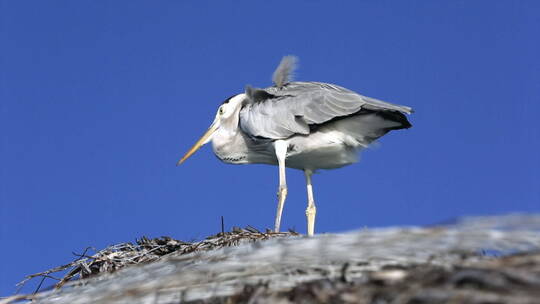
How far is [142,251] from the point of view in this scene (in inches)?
266

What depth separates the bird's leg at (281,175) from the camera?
8.96 meters

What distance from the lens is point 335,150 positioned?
9.03 metres

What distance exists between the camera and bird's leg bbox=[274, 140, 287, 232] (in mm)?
8961

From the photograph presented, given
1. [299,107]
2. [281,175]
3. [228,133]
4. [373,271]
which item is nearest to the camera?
[373,271]

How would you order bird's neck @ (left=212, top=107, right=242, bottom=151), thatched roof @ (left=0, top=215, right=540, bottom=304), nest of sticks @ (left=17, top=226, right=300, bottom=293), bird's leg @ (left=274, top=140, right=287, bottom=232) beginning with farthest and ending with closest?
1. bird's neck @ (left=212, top=107, right=242, bottom=151)
2. bird's leg @ (left=274, top=140, right=287, bottom=232)
3. nest of sticks @ (left=17, top=226, right=300, bottom=293)
4. thatched roof @ (left=0, top=215, right=540, bottom=304)

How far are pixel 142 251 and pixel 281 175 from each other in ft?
9.24

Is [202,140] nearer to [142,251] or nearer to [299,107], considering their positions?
[299,107]

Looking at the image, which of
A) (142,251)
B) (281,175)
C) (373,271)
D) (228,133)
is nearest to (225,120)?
(228,133)

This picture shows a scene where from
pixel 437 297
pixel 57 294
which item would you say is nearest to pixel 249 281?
pixel 437 297

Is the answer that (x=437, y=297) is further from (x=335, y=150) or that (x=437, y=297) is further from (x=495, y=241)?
(x=335, y=150)

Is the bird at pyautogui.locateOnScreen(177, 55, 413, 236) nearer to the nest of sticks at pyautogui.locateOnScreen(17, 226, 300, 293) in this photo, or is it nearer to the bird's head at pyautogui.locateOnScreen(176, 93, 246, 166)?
the bird's head at pyautogui.locateOnScreen(176, 93, 246, 166)

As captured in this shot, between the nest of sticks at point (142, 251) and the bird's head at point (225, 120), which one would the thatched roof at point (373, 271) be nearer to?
the nest of sticks at point (142, 251)

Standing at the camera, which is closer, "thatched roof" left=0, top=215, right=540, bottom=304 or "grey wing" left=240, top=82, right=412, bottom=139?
"thatched roof" left=0, top=215, right=540, bottom=304

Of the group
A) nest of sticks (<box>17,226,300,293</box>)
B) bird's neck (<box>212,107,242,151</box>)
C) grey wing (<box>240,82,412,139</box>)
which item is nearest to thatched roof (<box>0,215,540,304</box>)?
nest of sticks (<box>17,226,300,293</box>)
